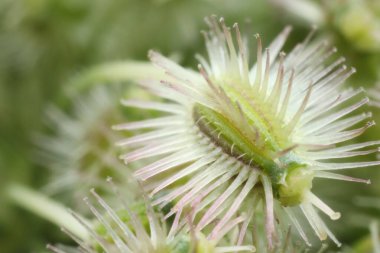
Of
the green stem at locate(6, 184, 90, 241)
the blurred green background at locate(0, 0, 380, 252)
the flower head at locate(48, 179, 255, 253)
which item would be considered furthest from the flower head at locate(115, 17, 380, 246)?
the blurred green background at locate(0, 0, 380, 252)

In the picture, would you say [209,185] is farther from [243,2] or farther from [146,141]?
[243,2]

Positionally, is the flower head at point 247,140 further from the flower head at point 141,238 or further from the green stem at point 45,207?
the green stem at point 45,207

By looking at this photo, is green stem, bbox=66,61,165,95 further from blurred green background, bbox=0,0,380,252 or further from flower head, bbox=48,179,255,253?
flower head, bbox=48,179,255,253

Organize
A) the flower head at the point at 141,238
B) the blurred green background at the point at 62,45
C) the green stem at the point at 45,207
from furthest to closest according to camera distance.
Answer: the blurred green background at the point at 62,45 < the green stem at the point at 45,207 < the flower head at the point at 141,238

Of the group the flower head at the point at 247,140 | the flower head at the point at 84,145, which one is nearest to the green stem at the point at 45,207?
the flower head at the point at 84,145

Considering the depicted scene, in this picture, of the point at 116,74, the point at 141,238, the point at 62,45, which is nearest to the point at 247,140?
the point at 141,238

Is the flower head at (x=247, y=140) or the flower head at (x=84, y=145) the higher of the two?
the flower head at (x=84, y=145)
